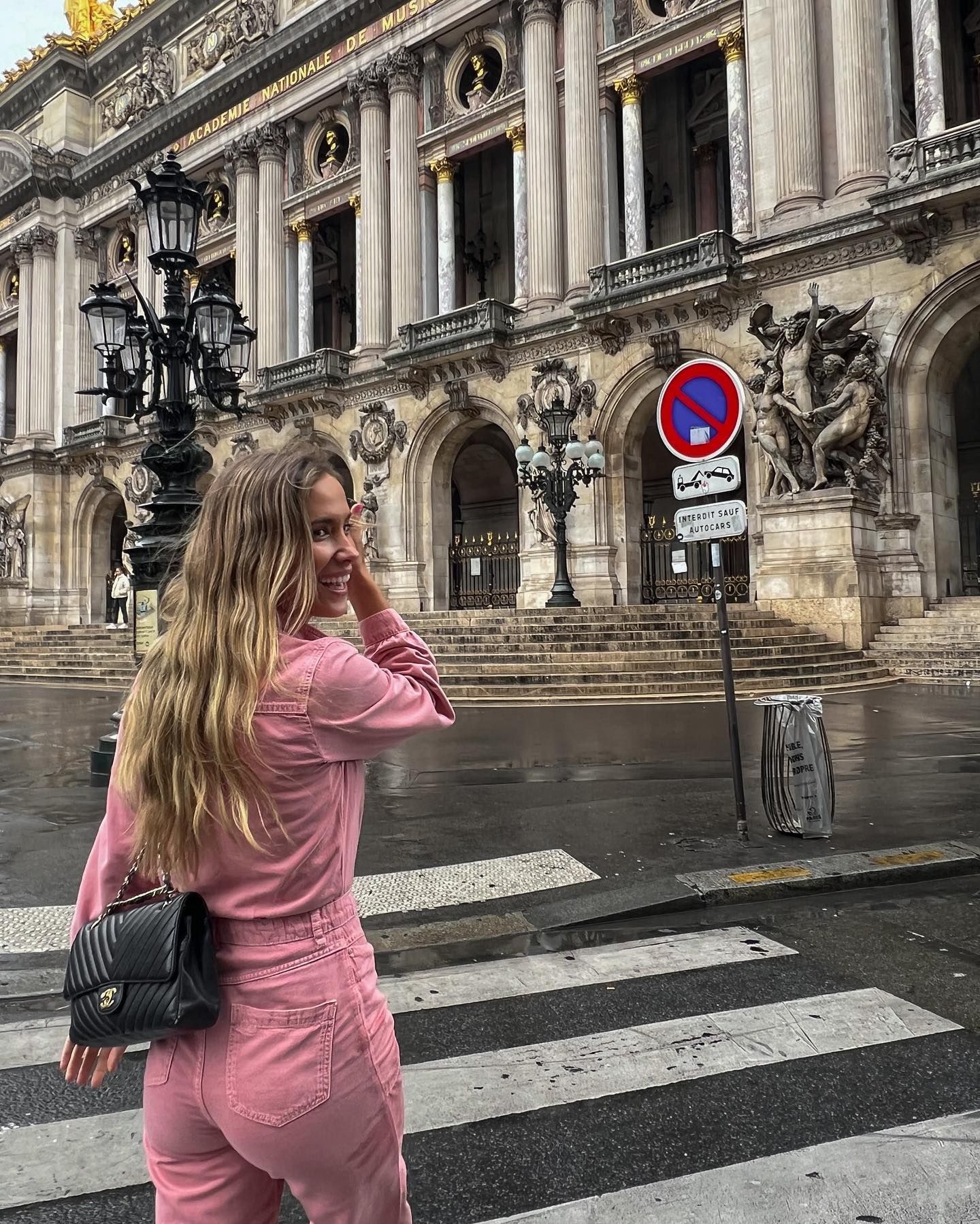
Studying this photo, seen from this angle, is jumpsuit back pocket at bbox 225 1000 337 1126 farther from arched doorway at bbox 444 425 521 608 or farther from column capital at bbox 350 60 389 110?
column capital at bbox 350 60 389 110

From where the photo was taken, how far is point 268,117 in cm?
3183

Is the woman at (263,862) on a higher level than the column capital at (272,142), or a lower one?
lower

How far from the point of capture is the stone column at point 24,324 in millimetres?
39188

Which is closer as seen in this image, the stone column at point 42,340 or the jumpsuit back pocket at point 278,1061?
the jumpsuit back pocket at point 278,1061

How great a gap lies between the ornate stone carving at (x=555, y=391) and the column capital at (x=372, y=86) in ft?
38.8

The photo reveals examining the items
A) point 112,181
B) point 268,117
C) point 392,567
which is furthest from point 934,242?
point 112,181

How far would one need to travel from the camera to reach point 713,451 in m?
5.89

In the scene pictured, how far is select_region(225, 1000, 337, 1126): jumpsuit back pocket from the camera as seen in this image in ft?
4.30

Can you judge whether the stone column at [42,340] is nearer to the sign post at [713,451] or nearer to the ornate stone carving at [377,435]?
the ornate stone carving at [377,435]

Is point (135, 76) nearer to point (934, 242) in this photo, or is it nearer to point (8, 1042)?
point (934, 242)

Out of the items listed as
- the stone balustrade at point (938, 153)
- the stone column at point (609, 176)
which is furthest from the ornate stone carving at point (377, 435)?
the stone balustrade at point (938, 153)

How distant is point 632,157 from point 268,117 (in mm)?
14587

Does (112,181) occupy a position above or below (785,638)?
above

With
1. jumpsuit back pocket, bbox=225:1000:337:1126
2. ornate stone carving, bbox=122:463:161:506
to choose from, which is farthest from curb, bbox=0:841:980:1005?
ornate stone carving, bbox=122:463:161:506
